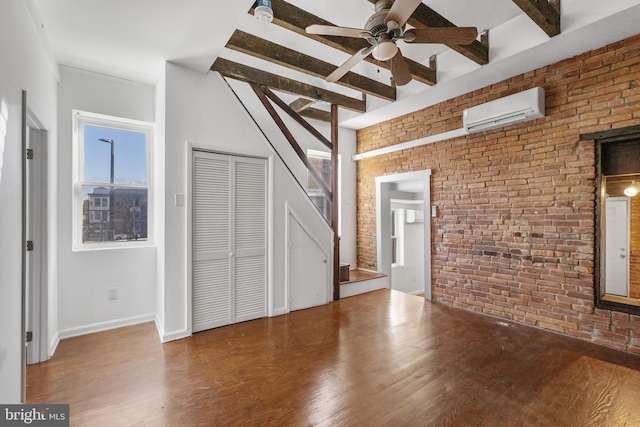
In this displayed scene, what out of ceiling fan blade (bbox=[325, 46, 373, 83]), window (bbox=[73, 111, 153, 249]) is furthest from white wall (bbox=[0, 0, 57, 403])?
ceiling fan blade (bbox=[325, 46, 373, 83])

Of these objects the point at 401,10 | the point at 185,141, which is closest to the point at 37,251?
the point at 185,141

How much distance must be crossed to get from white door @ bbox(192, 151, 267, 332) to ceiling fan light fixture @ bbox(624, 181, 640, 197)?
4292 mm

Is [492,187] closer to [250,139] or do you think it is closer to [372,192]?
[372,192]

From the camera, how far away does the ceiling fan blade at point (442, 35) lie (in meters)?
2.35

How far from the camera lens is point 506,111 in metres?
3.75

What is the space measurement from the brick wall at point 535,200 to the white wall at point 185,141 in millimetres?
2774

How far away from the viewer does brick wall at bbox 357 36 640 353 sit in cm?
322

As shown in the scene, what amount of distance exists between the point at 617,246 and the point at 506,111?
79.5 inches

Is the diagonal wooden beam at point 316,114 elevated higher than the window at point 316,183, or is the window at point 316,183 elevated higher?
the diagonal wooden beam at point 316,114

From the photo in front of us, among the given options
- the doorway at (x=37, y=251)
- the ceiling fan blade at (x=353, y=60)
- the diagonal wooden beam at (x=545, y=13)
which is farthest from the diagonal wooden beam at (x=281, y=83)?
the diagonal wooden beam at (x=545, y=13)

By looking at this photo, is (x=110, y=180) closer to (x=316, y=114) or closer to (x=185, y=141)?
(x=185, y=141)

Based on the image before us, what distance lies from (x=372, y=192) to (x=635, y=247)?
375 centimetres

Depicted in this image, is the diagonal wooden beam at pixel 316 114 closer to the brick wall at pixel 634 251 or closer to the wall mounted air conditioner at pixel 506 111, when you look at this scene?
the wall mounted air conditioner at pixel 506 111

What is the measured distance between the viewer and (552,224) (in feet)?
11.8
